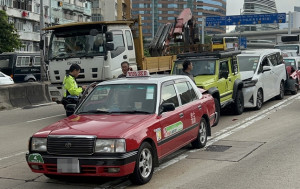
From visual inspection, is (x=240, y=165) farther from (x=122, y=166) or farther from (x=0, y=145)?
(x=0, y=145)

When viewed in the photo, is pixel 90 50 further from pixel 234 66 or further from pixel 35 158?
pixel 35 158

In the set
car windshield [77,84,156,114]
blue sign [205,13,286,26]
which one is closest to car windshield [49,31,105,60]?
car windshield [77,84,156,114]

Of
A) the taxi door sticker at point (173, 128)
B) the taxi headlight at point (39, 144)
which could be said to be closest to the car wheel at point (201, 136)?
the taxi door sticker at point (173, 128)

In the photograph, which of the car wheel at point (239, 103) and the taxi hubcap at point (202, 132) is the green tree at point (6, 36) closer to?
the car wheel at point (239, 103)

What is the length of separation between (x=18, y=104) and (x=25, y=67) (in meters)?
10.2

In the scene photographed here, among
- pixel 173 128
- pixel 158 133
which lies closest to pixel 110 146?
pixel 158 133

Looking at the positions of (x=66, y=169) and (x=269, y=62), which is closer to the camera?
(x=66, y=169)

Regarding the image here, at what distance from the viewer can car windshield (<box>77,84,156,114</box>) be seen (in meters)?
6.89

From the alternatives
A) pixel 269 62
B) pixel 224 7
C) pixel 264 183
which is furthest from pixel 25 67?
pixel 224 7

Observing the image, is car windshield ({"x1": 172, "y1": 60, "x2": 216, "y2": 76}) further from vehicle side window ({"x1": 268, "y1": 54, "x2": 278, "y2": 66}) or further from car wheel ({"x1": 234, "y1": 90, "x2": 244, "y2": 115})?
vehicle side window ({"x1": 268, "y1": 54, "x2": 278, "y2": 66})

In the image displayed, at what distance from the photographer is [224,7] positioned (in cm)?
18600

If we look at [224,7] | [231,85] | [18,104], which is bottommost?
[18,104]

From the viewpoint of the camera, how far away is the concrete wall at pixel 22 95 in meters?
17.1

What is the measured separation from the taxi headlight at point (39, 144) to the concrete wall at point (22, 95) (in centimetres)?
1143
